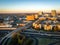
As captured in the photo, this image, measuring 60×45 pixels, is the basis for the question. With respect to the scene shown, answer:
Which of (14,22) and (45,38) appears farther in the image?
(14,22)

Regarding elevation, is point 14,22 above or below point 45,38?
above

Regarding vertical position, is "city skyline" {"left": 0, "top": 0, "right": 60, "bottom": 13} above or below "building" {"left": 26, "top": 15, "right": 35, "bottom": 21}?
above

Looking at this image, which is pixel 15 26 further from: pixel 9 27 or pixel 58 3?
pixel 58 3

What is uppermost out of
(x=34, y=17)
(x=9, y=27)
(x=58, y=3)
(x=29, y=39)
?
(x=58, y=3)

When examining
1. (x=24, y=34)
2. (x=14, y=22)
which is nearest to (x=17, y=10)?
(x=14, y=22)

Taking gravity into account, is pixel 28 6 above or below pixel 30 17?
above

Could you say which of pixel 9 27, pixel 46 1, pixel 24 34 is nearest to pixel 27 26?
pixel 24 34

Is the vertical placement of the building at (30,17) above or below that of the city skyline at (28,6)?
below
